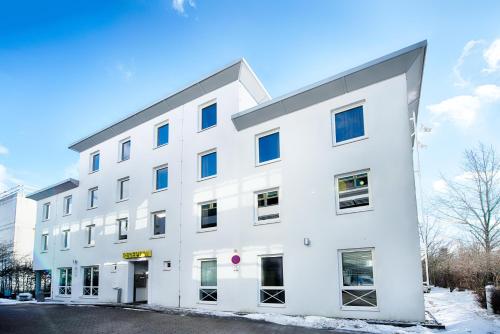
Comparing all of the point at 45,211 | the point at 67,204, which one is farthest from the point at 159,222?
the point at 45,211

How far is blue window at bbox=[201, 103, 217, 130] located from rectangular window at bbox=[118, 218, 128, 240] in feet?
24.0

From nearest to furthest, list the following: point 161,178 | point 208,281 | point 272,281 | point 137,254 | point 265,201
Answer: point 272,281 < point 265,201 < point 208,281 < point 137,254 < point 161,178

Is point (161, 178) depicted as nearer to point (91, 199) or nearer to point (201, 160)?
point (201, 160)

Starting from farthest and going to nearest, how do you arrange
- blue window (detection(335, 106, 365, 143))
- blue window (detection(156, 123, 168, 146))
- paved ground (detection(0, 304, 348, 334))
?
blue window (detection(156, 123, 168, 146)) < blue window (detection(335, 106, 365, 143)) < paved ground (detection(0, 304, 348, 334))

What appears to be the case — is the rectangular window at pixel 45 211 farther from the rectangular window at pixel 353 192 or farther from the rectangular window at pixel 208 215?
the rectangular window at pixel 353 192

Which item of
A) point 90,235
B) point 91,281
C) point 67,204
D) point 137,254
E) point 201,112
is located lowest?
point 91,281

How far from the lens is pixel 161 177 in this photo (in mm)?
19469

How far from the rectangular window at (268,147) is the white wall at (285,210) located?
1.08ft

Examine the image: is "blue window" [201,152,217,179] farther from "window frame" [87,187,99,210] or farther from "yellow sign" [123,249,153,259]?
"window frame" [87,187,99,210]

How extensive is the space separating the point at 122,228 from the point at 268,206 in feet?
33.0

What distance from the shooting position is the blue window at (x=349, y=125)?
44.0 feet

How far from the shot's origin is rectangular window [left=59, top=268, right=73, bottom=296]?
23.4 metres

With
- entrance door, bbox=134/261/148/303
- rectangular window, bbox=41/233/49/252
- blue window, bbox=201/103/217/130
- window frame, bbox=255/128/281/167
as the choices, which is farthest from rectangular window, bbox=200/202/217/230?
rectangular window, bbox=41/233/49/252

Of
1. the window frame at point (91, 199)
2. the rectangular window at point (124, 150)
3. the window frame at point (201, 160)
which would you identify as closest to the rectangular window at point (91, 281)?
the window frame at point (91, 199)
